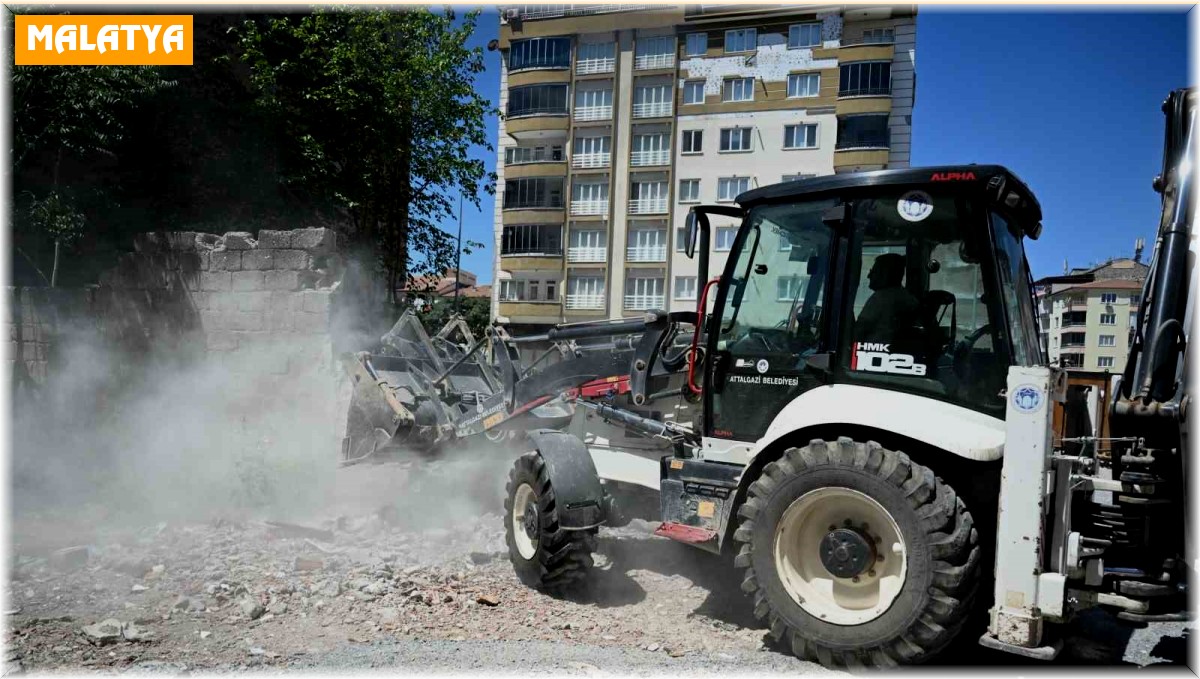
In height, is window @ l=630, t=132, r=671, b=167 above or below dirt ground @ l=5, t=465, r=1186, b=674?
A: above

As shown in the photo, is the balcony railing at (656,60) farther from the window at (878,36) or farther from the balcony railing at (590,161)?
the window at (878,36)

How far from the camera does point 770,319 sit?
4645mm

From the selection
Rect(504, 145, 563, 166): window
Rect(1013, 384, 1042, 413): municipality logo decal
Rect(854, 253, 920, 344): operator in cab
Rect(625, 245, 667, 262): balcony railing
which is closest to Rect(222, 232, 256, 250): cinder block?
Rect(854, 253, 920, 344): operator in cab

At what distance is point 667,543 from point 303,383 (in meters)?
5.11

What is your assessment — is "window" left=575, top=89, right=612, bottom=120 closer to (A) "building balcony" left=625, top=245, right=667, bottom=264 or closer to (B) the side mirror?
(A) "building balcony" left=625, top=245, right=667, bottom=264

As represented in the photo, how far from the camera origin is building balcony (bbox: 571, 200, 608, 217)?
36688mm

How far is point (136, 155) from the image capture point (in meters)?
13.4

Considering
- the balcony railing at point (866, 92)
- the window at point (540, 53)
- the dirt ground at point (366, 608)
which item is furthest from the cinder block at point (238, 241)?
the window at point (540, 53)

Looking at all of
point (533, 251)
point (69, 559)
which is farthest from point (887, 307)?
point (533, 251)

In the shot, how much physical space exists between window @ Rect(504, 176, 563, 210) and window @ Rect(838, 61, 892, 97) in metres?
12.5

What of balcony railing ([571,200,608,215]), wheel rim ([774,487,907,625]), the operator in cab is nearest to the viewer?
wheel rim ([774,487,907,625])

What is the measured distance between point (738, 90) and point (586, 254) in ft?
31.0

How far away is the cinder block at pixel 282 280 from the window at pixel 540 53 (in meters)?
28.7

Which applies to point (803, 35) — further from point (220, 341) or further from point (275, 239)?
point (220, 341)
